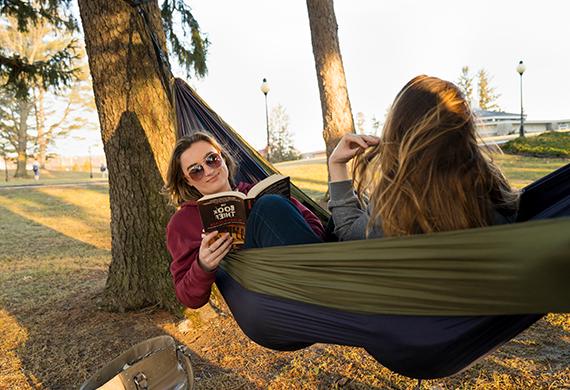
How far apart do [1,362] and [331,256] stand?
7.17ft

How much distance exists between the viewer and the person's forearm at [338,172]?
48.5 inches

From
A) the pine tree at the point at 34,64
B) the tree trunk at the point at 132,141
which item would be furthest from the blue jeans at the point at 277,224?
the pine tree at the point at 34,64

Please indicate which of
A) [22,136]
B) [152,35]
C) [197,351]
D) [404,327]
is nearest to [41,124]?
[22,136]

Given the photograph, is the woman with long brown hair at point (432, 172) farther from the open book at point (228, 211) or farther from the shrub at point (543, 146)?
the shrub at point (543, 146)

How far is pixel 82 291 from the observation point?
10.8ft

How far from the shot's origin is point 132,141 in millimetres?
2580

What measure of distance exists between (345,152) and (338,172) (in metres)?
0.06

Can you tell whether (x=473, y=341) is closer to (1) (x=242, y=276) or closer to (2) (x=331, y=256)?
(2) (x=331, y=256)

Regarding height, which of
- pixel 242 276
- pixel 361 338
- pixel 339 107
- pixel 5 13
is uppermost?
pixel 5 13

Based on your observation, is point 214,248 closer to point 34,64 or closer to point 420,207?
point 420,207

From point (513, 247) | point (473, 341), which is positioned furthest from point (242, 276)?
point (513, 247)

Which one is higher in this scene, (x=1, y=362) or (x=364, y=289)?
(x=364, y=289)

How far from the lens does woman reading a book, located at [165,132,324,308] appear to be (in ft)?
4.03

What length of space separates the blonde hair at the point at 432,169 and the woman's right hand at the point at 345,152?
183 millimetres
